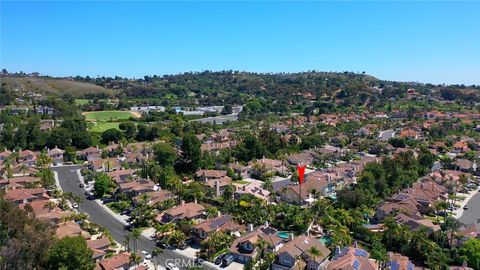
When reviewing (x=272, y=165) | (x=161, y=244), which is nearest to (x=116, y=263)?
(x=161, y=244)

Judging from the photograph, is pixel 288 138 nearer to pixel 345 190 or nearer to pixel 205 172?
pixel 205 172

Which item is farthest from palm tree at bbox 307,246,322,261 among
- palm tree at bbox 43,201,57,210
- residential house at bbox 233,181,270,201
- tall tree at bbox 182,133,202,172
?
tall tree at bbox 182,133,202,172

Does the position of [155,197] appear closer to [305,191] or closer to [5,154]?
[305,191]

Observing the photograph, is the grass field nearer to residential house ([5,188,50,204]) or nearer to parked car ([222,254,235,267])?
residential house ([5,188,50,204])

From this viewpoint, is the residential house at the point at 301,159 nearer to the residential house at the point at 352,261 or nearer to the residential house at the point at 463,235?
the residential house at the point at 463,235

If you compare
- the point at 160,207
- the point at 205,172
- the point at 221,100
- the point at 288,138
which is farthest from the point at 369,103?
the point at 160,207

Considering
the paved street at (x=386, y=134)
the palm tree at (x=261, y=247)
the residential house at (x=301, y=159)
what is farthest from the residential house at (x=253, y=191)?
the paved street at (x=386, y=134)
